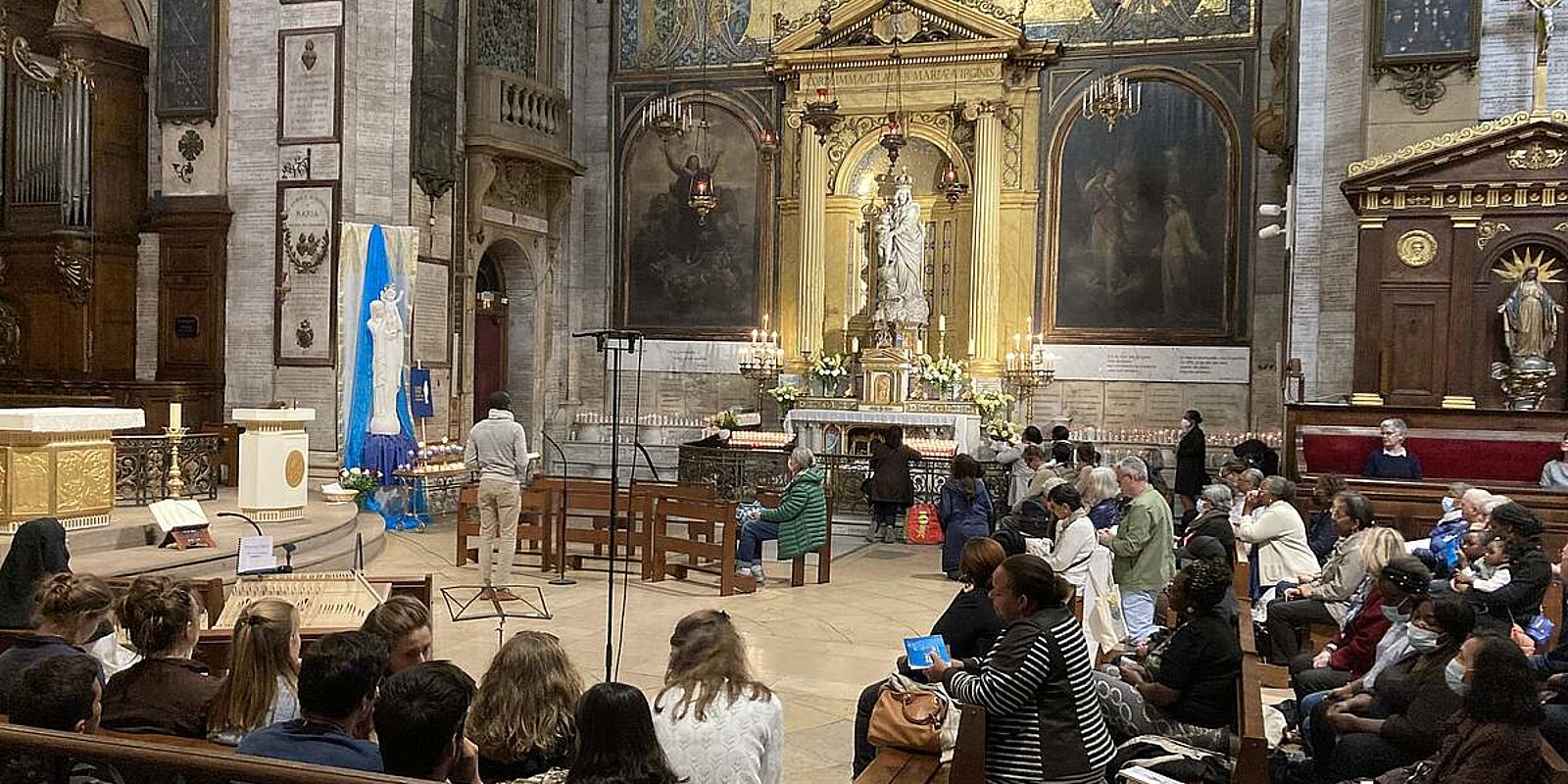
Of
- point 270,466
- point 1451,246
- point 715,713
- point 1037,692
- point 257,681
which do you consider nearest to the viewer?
point 715,713

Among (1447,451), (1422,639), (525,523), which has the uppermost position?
(1447,451)

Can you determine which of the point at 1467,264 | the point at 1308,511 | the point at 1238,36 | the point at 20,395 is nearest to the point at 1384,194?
the point at 1467,264

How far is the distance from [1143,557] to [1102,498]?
1203 mm

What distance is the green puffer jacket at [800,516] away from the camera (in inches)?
408

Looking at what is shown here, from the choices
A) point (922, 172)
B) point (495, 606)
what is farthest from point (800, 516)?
point (922, 172)

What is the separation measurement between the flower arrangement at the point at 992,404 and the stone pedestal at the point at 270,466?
29.2ft

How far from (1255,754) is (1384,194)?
32.0 feet

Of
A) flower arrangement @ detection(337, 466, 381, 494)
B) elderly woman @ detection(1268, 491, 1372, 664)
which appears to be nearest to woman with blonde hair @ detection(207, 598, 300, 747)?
elderly woman @ detection(1268, 491, 1372, 664)

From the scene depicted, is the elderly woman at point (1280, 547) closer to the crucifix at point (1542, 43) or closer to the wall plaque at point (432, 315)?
the crucifix at point (1542, 43)

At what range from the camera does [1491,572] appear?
20.3 ft

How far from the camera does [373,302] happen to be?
1381 centimetres

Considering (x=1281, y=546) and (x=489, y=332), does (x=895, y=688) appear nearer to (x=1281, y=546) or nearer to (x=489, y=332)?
(x=1281, y=546)

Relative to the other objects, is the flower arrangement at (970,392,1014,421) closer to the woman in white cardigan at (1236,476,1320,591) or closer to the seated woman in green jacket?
the seated woman in green jacket

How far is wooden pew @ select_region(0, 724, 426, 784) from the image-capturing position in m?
2.43
